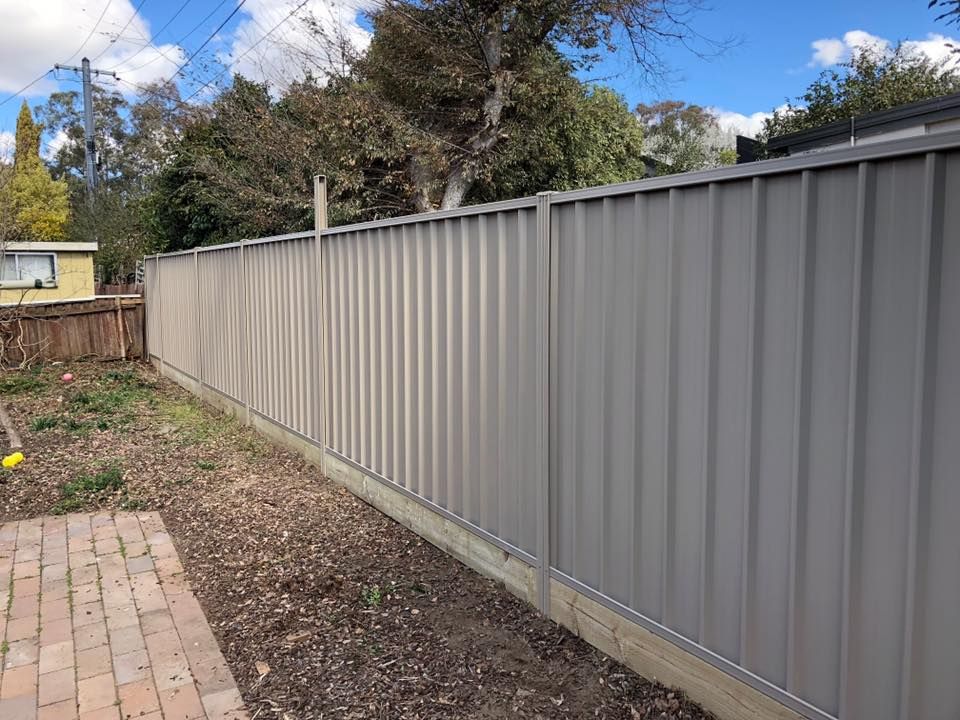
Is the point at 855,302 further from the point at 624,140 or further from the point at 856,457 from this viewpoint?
the point at 624,140

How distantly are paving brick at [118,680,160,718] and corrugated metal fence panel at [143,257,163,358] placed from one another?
906cm

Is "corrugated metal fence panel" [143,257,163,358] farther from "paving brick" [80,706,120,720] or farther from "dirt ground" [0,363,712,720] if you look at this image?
"paving brick" [80,706,120,720]

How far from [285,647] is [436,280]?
1.88m

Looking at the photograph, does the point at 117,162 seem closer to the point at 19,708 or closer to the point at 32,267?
the point at 32,267

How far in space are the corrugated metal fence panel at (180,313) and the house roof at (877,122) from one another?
7.71 metres

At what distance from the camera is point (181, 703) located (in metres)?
2.61

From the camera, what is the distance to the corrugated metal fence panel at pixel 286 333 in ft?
17.6

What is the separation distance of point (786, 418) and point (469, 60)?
1079cm

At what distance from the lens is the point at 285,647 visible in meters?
2.98

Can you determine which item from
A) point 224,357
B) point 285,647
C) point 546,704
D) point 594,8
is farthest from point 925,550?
point 594,8

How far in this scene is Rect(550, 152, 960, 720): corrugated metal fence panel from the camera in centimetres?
169

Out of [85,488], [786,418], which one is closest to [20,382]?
[85,488]

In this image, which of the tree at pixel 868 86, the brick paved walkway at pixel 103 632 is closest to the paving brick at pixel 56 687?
the brick paved walkway at pixel 103 632

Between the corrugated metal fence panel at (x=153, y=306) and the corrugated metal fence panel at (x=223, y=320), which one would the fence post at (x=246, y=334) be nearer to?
the corrugated metal fence panel at (x=223, y=320)
